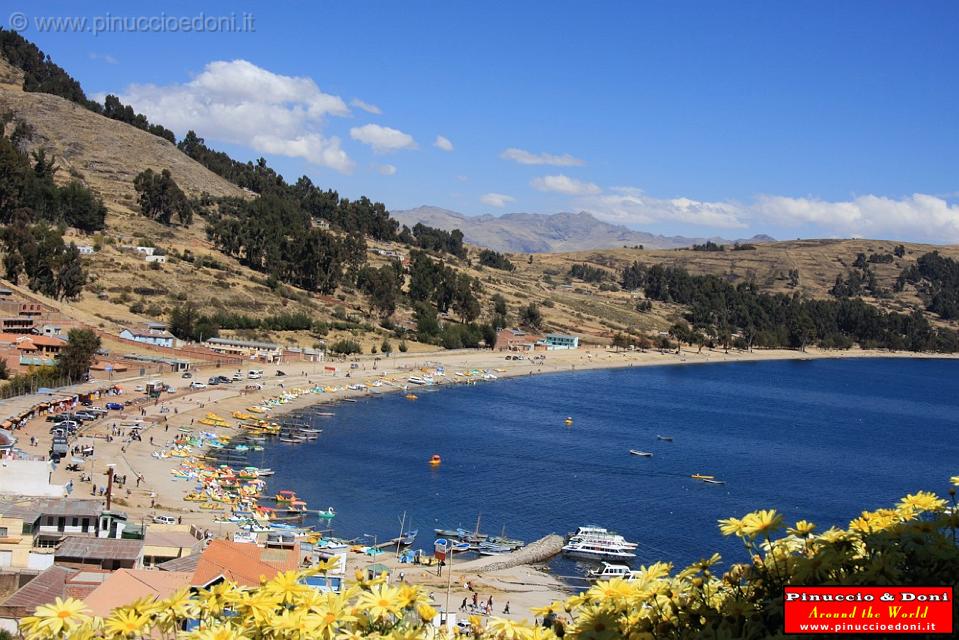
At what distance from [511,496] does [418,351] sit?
1598 inches

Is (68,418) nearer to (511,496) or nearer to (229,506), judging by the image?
(229,506)

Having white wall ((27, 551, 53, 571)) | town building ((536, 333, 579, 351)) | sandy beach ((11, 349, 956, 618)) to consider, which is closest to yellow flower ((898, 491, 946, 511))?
white wall ((27, 551, 53, 571))

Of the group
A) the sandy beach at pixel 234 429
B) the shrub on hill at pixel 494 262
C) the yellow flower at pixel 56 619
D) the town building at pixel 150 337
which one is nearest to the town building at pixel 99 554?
the sandy beach at pixel 234 429

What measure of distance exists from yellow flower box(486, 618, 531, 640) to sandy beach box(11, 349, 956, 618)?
19.3 m

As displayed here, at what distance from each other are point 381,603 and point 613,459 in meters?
43.6

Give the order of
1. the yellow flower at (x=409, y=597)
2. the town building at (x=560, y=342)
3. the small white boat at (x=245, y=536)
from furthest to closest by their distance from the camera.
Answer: the town building at (x=560, y=342) < the small white boat at (x=245, y=536) < the yellow flower at (x=409, y=597)

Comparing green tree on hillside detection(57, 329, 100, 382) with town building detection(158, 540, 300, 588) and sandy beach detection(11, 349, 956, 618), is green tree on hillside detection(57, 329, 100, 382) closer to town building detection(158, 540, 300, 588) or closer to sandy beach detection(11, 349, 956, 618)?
sandy beach detection(11, 349, 956, 618)

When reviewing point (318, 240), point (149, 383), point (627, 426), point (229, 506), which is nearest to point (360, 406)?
point (149, 383)

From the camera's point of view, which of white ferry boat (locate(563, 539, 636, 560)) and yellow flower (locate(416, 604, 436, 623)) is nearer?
yellow flower (locate(416, 604, 436, 623))

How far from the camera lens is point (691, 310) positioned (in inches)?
4931

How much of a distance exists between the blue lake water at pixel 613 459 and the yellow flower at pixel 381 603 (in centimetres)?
2595

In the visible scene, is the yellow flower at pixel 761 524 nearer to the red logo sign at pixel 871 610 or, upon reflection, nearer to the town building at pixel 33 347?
the red logo sign at pixel 871 610

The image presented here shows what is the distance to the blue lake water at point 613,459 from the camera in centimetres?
3619

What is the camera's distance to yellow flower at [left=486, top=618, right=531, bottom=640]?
5504 millimetres
